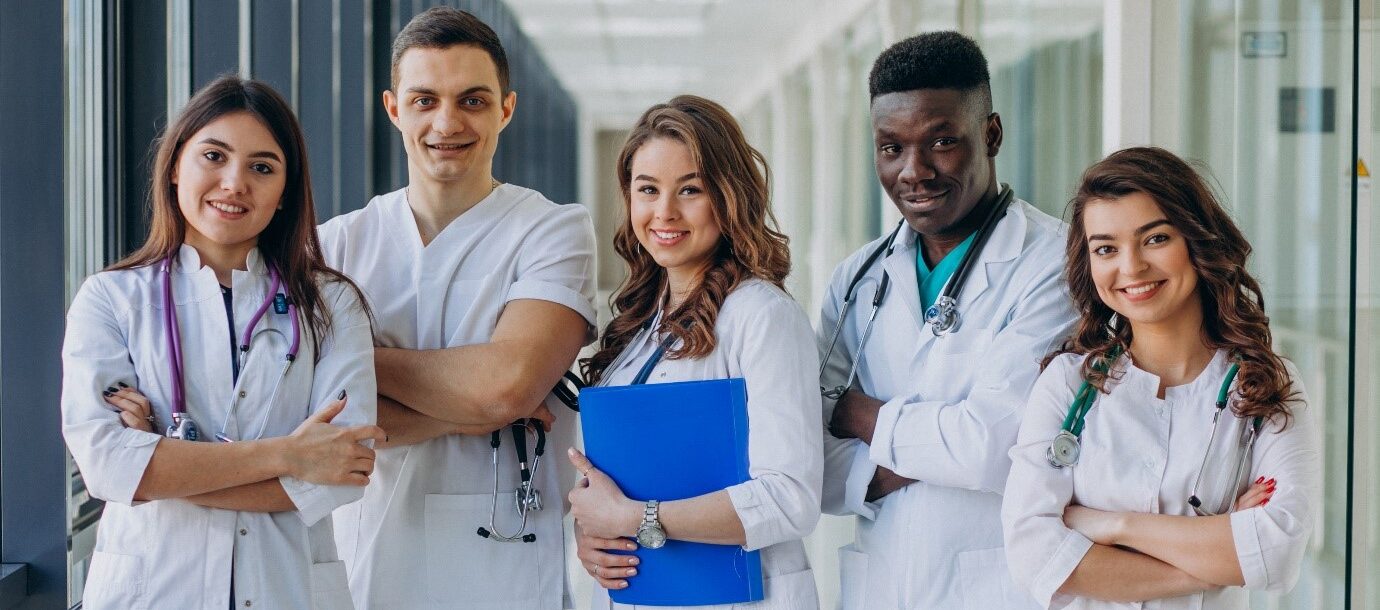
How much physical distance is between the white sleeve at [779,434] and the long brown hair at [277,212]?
65 cm

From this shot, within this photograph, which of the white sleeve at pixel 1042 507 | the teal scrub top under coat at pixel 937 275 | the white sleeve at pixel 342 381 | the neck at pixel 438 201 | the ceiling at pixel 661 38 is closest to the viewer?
the white sleeve at pixel 1042 507

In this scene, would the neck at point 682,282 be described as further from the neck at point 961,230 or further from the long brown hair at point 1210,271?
the long brown hair at point 1210,271

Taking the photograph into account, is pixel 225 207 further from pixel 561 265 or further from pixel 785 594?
pixel 785 594

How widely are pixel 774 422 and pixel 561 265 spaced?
0.58 meters

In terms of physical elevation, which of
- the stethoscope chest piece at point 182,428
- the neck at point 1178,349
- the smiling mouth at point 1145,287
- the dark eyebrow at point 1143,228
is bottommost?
the stethoscope chest piece at point 182,428

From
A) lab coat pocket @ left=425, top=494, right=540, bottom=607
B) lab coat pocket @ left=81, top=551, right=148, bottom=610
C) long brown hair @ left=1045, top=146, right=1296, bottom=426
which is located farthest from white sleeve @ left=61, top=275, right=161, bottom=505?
long brown hair @ left=1045, top=146, right=1296, bottom=426

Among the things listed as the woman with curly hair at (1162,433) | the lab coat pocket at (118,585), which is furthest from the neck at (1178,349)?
the lab coat pocket at (118,585)

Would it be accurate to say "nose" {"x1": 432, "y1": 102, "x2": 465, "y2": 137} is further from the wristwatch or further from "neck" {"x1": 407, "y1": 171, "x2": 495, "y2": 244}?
the wristwatch

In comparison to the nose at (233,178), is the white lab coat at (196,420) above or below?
below

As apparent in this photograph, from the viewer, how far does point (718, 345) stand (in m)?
1.84

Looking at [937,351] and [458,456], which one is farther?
[458,456]

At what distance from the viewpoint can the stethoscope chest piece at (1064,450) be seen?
1.60 metres

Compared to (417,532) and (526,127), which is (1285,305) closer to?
(417,532)

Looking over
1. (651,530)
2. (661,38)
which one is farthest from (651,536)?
(661,38)
